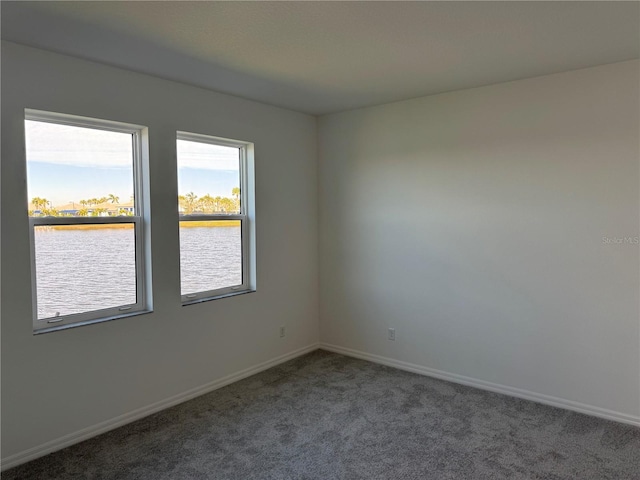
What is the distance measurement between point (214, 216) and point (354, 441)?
2.11 metres

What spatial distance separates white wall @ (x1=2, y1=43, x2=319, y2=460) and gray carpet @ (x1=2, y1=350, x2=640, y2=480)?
0.27 m

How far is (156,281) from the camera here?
3283 millimetres

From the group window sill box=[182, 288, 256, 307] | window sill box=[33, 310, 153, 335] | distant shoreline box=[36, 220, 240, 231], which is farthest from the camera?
window sill box=[182, 288, 256, 307]

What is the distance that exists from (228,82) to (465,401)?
3.05m

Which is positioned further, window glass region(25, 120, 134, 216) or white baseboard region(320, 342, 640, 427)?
white baseboard region(320, 342, 640, 427)

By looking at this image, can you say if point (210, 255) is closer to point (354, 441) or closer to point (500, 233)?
point (354, 441)

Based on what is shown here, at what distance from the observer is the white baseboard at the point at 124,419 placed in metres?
2.61

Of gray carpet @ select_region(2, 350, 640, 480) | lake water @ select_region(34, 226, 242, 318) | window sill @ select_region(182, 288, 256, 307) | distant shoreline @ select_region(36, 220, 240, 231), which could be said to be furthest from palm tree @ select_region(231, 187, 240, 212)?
gray carpet @ select_region(2, 350, 640, 480)

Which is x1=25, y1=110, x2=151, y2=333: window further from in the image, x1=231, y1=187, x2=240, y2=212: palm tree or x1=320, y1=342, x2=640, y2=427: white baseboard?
x1=320, y1=342, x2=640, y2=427: white baseboard

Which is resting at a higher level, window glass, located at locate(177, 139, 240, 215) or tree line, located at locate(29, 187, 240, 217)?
window glass, located at locate(177, 139, 240, 215)

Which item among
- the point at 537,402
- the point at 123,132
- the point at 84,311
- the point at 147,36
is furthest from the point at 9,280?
the point at 537,402

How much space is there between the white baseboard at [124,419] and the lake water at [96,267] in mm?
784

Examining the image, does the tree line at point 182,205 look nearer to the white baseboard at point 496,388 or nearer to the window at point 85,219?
the window at point 85,219

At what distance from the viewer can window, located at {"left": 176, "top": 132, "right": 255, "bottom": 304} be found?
11.8 ft
